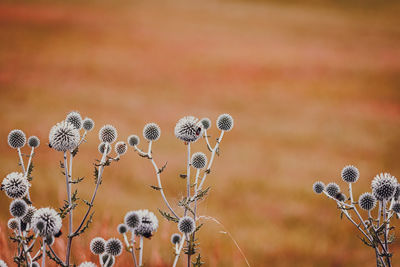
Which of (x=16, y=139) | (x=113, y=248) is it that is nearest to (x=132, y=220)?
(x=113, y=248)

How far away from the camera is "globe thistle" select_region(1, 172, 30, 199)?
150 cm

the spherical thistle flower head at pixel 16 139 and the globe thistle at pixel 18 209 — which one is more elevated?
the spherical thistle flower head at pixel 16 139

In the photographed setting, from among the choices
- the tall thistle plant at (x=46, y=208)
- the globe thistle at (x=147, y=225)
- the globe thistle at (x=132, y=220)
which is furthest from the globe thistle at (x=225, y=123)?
the globe thistle at (x=132, y=220)

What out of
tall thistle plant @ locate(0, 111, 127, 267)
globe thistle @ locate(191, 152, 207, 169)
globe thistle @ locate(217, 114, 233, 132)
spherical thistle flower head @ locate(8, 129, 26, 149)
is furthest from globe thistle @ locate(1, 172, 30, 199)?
globe thistle @ locate(217, 114, 233, 132)

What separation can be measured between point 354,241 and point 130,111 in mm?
5062

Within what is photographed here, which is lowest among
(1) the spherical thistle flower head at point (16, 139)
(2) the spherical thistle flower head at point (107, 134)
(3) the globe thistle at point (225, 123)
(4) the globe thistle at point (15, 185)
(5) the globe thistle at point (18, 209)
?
(5) the globe thistle at point (18, 209)

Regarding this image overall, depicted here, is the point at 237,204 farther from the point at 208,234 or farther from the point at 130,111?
the point at 130,111

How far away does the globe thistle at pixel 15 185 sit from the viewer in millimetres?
1502

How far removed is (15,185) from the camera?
152 centimetres

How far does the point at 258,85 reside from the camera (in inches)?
360

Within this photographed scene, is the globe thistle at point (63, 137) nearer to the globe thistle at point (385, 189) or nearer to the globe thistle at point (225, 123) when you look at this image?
the globe thistle at point (225, 123)

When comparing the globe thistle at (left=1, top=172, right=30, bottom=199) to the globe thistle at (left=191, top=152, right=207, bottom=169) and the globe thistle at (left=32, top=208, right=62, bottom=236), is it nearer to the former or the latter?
the globe thistle at (left=32, top=208, right=62, bottom=236)

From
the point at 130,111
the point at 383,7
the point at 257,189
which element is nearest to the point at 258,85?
the point at 130,111

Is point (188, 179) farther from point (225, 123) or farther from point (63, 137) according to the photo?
point (225, 123)
